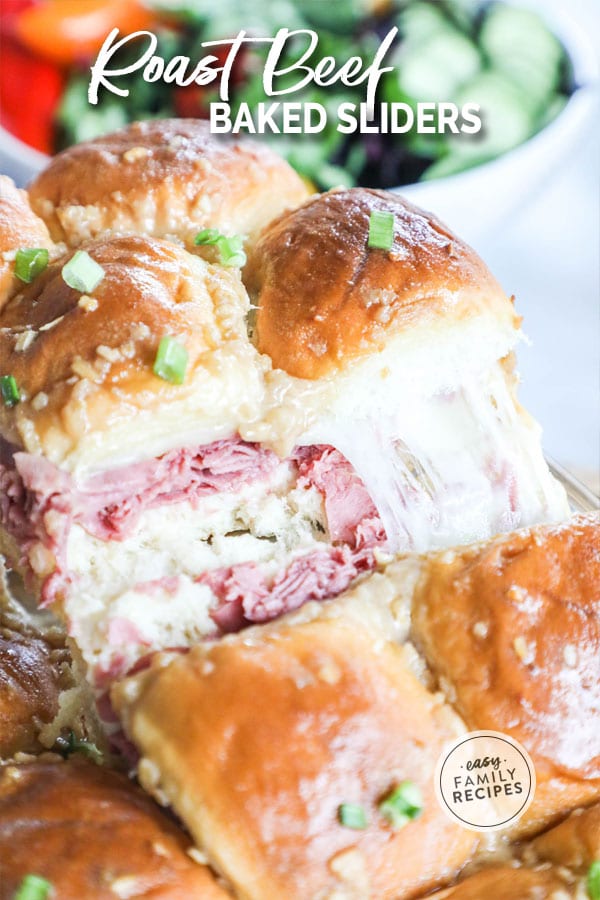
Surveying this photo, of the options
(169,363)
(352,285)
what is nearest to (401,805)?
(169,363)

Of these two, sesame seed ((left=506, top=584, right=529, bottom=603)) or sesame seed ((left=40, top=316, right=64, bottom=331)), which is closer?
sesame seed ((left=506, top=584, right=529, bottom=603))

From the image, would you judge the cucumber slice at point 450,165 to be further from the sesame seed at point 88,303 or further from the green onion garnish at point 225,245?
the sesame seed at point 88,303

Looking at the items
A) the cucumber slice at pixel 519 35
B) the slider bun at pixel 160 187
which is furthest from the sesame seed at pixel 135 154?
the cucumber slice at pixel 519 35

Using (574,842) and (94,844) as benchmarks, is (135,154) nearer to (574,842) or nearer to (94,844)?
(94,844)

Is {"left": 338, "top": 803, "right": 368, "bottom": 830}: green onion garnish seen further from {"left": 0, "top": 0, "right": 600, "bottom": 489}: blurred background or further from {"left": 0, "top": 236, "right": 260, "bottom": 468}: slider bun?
{"left": 0, "top": 0, "right": 600, "bottom": 489}: blurred background

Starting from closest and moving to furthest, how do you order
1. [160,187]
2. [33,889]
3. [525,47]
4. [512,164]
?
[33,889], [160,187], [512,164], [525,47]

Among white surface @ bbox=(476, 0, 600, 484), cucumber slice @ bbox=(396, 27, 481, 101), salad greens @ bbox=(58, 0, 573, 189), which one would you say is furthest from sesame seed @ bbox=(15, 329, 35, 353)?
white surface @ bbox=(476, 0, 600, 484)
